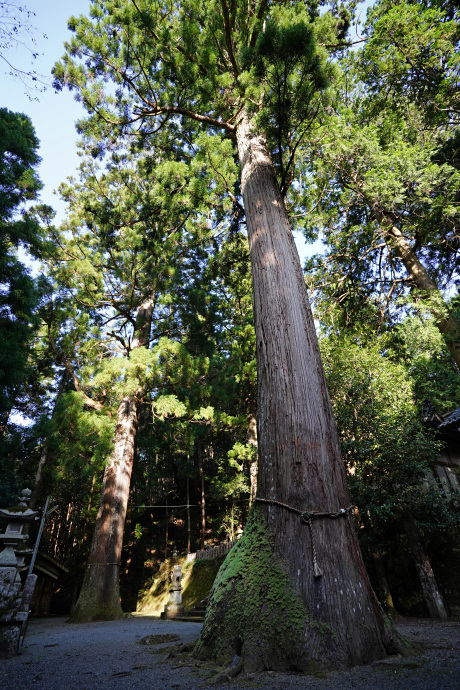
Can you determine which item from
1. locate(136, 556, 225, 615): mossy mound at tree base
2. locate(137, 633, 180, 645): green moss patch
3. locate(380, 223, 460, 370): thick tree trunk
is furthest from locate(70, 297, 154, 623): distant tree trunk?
locate(380, 223, 460, 370): thick tree trunk

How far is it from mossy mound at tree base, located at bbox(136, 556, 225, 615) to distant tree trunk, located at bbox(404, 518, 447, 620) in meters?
4.12

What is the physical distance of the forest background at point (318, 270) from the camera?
19.0 ft

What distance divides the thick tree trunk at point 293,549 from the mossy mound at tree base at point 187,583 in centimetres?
636

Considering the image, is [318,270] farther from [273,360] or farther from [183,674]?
[183,674]

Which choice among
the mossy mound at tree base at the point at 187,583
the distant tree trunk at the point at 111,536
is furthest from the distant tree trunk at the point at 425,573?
the distant tree trunk at the point at 111,536

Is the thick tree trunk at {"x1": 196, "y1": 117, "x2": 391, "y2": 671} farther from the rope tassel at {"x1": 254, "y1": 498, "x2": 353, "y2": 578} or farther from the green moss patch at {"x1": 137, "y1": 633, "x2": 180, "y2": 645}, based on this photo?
the green moss patch at {"x1": 137, "y1": 633, "x2": 180, "y2": 645}

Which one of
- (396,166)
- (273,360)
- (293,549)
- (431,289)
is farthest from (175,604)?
(396,166)

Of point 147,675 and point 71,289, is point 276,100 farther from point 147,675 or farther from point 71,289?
point 71,289

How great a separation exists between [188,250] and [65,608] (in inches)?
642

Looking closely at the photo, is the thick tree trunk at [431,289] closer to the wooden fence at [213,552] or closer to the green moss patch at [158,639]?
the green moss patch at [158,639]

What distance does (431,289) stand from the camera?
652cm

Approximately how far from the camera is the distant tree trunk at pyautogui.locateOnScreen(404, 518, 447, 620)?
5461 millimetres

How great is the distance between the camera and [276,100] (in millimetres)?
3551

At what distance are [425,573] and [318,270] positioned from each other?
6.04 meters
